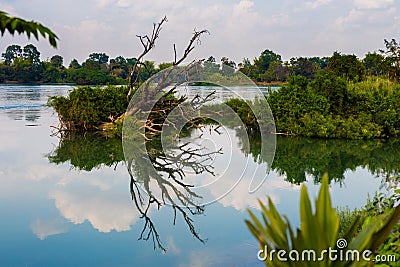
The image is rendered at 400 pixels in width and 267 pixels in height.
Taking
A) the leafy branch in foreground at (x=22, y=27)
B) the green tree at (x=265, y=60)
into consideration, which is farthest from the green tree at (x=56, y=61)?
the leafy branch in foreground at (x=22, y=27)

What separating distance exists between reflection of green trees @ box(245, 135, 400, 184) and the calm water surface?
2 centimetres

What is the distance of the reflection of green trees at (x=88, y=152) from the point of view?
8406 millimetres

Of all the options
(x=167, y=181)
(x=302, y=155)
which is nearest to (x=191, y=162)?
(x=167, y=181)

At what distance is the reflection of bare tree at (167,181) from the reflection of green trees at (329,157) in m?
1.28

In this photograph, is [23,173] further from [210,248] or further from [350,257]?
[350,257]

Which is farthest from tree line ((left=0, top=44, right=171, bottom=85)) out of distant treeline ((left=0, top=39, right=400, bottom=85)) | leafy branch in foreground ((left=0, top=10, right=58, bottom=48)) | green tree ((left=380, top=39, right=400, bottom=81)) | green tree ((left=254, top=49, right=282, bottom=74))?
leafy branch in foreground ((left=0, top=10, right=58, bottom=48))

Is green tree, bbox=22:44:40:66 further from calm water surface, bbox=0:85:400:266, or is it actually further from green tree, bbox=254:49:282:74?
calm water surface, bbox=0:85:400:266

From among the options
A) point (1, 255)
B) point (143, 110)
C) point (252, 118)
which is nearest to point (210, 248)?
point (1, 255)

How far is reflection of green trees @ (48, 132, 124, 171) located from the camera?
841 cm

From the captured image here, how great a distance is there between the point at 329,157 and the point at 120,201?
175 inches

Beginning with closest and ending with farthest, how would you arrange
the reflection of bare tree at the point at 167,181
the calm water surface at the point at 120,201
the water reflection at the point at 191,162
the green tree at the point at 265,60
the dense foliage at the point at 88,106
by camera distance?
1. the calm water surface at the point at 120,201
2. the reflection of bare tree at the point at 167,181
3. the water reflection at the point at 191,162
4. the dense foliage at the point at 88,106
5. the green tree at the point at 265,60

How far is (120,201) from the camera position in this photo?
5922mm

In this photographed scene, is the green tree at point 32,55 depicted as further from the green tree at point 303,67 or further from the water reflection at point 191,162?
the water reflection at point 191,162

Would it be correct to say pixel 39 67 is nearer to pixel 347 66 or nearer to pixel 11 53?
pixel 11 53
